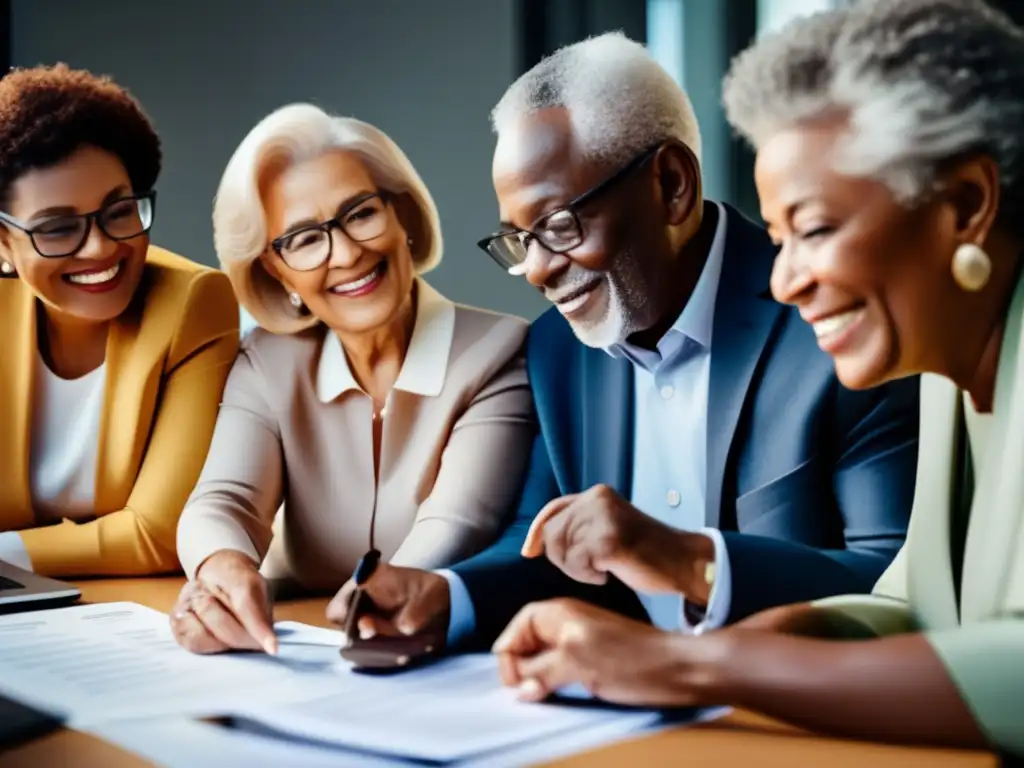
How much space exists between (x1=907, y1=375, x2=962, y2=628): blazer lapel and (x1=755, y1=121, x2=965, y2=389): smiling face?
2.5 inches

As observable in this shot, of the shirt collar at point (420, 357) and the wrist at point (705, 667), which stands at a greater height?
the shirt collar at point (420, 357)

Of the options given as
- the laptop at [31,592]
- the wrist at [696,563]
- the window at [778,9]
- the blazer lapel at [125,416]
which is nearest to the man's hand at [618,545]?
the wrist at [696,563]

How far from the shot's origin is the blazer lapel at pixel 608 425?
139 centimetres

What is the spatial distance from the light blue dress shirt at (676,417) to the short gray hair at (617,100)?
12 cm

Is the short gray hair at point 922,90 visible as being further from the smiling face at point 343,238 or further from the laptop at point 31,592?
the laptop at point 31,592

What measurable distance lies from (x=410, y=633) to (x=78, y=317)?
3.05ft

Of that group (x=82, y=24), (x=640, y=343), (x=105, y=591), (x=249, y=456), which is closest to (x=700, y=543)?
(x=640, y=343)

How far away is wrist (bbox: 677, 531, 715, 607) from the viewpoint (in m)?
1.09

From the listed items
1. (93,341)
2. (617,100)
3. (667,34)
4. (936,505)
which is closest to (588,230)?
(617,100)

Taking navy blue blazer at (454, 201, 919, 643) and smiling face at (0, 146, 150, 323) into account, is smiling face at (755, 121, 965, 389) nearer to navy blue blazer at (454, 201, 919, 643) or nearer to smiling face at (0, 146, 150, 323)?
navy blue blazer at (454, 201, 919, 643)

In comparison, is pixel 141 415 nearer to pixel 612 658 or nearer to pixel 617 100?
pixel 617 100

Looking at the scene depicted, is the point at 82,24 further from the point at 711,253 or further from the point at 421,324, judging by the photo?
the point at 711,253

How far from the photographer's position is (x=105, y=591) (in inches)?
63.4

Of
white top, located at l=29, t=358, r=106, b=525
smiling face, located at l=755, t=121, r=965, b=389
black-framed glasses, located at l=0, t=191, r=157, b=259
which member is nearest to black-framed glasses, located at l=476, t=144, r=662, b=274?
smiling face, located at l=755, t=121, r=965, b=389
